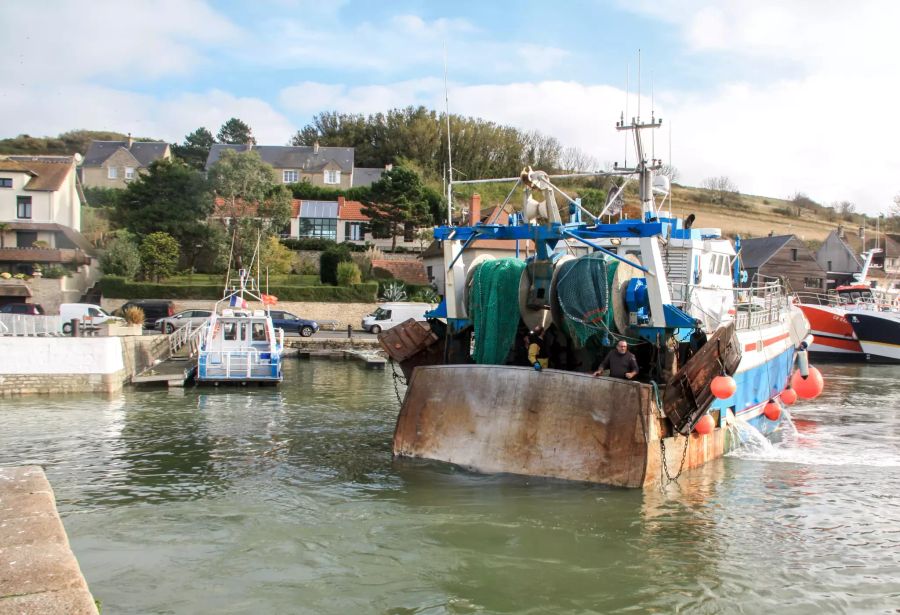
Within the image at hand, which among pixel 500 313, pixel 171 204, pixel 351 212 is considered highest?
pixel 351 212

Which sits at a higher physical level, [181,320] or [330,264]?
[330,264]

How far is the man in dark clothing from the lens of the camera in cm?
1080

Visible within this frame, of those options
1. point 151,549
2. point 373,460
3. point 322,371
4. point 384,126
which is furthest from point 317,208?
point 151,549

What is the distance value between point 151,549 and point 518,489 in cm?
447

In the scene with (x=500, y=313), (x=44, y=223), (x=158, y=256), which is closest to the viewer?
(x=500, y=313)

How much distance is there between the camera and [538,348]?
1201cm

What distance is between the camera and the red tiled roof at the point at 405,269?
168ft

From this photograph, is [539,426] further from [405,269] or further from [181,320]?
[405,269]

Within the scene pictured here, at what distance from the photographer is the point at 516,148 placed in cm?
8181

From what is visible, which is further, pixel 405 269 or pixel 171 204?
pixel 405 269

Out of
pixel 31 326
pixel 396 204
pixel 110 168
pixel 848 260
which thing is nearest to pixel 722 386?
pixel 31 326

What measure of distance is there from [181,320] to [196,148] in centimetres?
5397

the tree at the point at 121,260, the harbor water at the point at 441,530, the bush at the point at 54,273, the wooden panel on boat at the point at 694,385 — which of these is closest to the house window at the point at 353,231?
the tree at the point at 121,260

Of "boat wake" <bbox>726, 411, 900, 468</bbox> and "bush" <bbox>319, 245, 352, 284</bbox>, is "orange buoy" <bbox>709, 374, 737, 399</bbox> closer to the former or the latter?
"boat wake" <bbox>726, 411, 900, 468</bbox>
